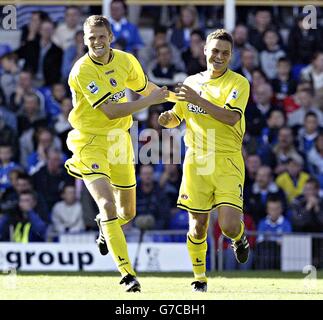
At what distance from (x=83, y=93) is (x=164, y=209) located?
550 centimetres

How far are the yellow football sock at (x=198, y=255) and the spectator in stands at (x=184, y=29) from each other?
7.75m

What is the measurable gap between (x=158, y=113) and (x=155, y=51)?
4.12 ft

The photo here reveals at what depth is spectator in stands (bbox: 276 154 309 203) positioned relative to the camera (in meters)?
17.4

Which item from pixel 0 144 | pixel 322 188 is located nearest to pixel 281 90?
pixel 322 188

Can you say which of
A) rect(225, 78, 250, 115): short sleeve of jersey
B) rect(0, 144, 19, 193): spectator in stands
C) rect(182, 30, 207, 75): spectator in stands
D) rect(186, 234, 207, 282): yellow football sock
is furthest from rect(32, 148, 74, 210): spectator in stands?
rect(225, 78, 250, 115): short sleeve of jersey

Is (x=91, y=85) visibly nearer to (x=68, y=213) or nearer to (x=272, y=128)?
(x=68, y=213)

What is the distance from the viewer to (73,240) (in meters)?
15.8

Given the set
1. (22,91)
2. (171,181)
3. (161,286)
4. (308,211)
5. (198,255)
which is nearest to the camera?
(198,255)

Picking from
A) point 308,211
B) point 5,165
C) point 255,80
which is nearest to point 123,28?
point 255,80

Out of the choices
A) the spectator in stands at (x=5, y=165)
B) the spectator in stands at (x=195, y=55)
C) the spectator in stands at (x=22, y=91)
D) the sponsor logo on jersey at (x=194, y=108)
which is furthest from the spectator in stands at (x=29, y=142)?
the sponsor logo on jersey at (x=194, y=108)

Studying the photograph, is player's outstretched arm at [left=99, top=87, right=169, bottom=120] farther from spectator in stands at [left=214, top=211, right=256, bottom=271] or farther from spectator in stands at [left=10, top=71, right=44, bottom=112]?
spectator in stands at [left=10, top=71, right=44, bottom=112]

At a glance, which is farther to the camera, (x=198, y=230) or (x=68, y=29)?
(x=68, y=29)

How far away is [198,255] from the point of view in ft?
38.0

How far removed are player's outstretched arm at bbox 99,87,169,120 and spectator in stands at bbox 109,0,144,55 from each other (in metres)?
7.18
